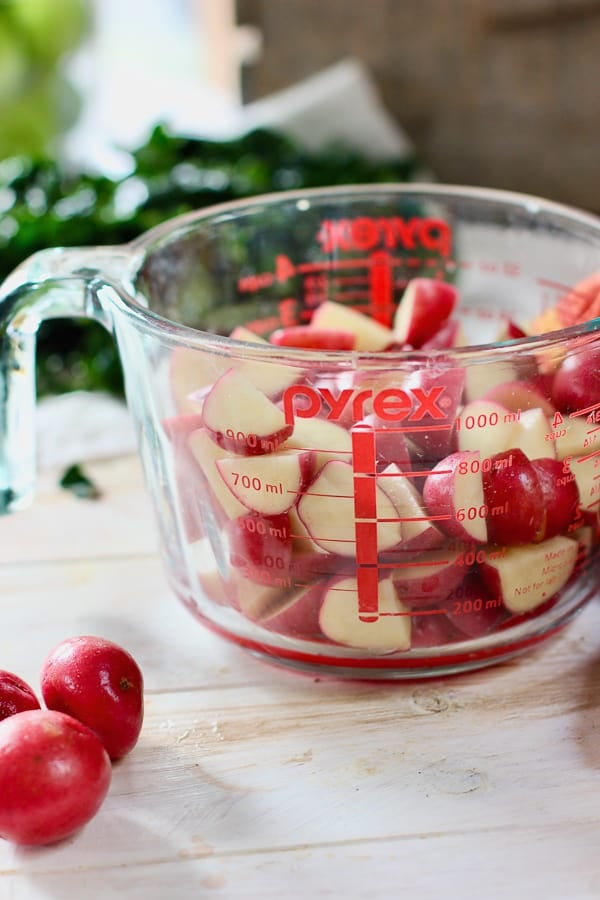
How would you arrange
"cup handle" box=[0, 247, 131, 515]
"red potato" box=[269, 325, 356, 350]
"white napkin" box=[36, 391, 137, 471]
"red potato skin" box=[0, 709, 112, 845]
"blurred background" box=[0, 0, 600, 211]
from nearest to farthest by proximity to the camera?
1. "red potato skin" box=[0, 709, 112, 845]
2. "cup handle" box=[0, 247, 131, 515]
3. "red potato" box=[269, 325, 356, 350]
4. "white napkin" box=[36, 391, 137, 471]
5. "blurred background" box=[0, 0, 600, 211]

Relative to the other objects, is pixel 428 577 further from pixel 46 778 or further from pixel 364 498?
pixel 46 778

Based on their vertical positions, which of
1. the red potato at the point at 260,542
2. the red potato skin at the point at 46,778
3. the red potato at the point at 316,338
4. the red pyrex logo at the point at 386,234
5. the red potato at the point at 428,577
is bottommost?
the red potato skin at the point at 46,778

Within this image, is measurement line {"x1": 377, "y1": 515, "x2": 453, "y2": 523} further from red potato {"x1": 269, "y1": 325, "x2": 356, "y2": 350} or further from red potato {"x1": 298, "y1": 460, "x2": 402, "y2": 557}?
red potato {"x1": 269, "y1": 325, "x2": 356, "y2": 350}

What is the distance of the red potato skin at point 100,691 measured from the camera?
72 cm

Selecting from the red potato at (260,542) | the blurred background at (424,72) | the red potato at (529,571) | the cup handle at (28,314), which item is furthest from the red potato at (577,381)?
the blurred background at (424,72)

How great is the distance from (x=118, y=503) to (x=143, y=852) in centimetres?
50

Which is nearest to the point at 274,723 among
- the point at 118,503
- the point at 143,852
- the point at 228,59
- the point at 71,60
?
the point at 143,852

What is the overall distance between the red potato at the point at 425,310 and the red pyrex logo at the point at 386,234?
70mm

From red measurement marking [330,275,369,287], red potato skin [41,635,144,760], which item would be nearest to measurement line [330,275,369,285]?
red measurement marking [330,275,369,287]

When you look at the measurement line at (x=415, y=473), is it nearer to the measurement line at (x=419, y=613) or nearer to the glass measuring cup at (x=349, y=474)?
the glass measuring cup at (x=349, y=474)

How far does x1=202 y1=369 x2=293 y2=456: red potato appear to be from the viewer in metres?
0.73

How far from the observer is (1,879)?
65 centimetres

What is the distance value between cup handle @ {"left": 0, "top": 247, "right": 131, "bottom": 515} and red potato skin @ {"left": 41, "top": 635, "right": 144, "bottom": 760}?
21 centimetres

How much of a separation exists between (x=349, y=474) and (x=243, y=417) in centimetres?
8
